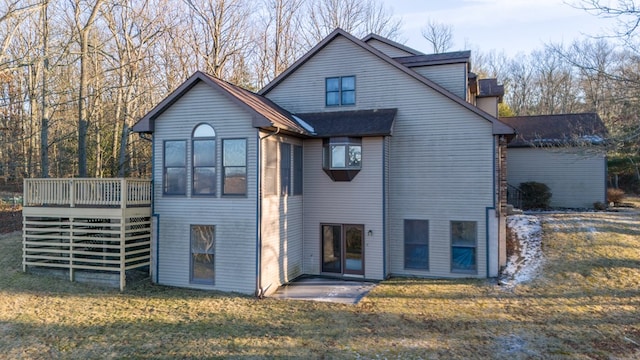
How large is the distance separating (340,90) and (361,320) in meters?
7.61

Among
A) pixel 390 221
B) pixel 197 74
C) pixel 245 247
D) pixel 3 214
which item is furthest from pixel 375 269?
pixel 3 214

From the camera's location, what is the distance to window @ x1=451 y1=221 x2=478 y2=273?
1218cm

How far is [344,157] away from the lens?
493 inches

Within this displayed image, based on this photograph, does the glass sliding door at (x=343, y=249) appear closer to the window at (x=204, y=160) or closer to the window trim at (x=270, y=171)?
the window trim at (x=270, y=171)

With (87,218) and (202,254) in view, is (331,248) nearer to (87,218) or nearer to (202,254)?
(202,254)

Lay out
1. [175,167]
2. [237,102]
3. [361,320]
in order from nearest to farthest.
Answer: [361,320] → [237,102] → [175,167]

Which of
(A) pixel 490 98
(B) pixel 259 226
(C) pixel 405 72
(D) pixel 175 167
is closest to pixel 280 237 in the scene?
(B) pixel 259 226

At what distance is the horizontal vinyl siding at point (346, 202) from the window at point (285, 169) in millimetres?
931

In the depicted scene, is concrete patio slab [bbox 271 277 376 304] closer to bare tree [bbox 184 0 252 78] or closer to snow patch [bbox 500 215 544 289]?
snow patch [bbox 500 215 544 289]

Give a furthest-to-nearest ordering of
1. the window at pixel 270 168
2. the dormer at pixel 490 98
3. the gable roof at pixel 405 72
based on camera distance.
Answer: the dormer at pixel 490 98 → the gable roof at pixel 405 72 → the window at pixel 270 168

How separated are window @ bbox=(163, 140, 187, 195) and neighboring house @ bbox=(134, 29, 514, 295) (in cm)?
3

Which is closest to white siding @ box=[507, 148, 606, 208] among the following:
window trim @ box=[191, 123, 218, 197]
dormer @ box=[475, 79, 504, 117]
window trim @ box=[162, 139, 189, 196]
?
dormer @ box=[475, 79, 504, 117]

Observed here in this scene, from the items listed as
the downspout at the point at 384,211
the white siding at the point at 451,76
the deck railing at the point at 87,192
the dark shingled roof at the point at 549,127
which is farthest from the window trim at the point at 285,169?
the dark shingled roof at the point at 549,127

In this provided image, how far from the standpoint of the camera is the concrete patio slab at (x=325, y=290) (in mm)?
10695
